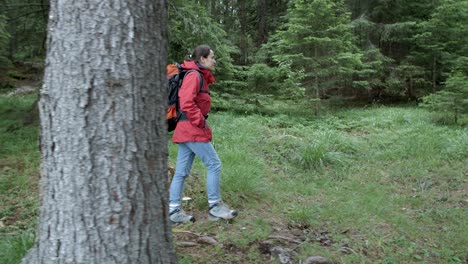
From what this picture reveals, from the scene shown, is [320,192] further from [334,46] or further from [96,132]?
[334,46]

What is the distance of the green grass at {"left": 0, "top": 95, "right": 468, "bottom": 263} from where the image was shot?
14.0 feet

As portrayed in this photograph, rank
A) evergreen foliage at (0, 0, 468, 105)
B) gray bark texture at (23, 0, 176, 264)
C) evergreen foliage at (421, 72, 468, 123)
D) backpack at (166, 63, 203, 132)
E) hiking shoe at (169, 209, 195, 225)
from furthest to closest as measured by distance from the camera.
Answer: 1. evergreen foliage at (421, 72, 468, 123)
2. evergreen foliage at (0, 0, 468, 105)
3. hiking shoe at (169, 209, 195, 225)
4. backpack at (166, 63, 203, 132)
5. gray bark texture at (23, 0, 176, 264)

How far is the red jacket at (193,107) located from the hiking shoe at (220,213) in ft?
2.82

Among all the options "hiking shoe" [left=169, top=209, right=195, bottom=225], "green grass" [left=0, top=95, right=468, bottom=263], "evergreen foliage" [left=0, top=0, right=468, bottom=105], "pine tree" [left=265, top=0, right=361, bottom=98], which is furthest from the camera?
"pine tree" [left=265, top=0, right=361, bottom=98]

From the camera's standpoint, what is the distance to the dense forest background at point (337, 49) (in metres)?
9.07

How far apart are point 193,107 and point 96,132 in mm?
1970

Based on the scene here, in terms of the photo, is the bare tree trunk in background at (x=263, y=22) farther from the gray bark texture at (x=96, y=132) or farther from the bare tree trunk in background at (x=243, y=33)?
the gray bark texture at (x=96, y=132)

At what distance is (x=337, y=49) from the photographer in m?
11.7

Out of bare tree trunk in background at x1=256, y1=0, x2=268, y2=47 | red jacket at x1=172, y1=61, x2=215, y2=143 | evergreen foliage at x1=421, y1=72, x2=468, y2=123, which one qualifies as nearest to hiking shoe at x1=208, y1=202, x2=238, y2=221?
red jacket at x1=172, y1=61, x2=215, y2=143

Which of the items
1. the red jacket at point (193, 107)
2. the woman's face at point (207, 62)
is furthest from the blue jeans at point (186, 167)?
the woman's face at point (207, 62)

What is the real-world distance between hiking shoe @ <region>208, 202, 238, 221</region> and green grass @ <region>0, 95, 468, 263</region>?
10 centimetres

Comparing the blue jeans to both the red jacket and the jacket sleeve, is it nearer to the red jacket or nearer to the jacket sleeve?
the red jacket

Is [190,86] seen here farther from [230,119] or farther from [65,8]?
[230,119]

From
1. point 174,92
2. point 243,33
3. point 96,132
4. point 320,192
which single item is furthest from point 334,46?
point 96,132
